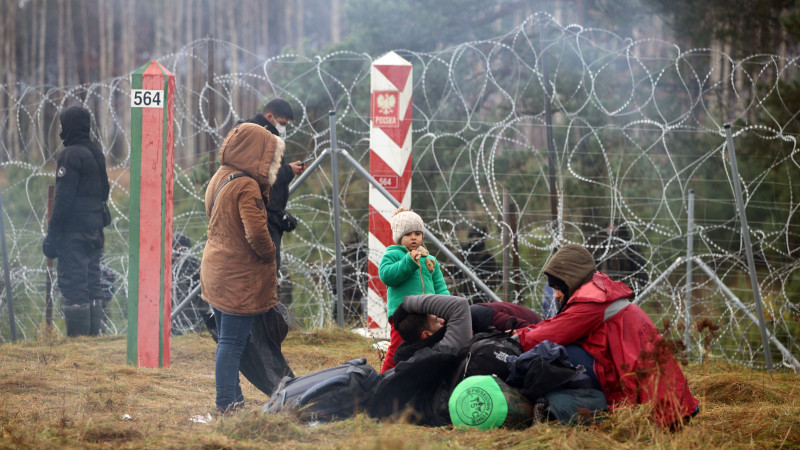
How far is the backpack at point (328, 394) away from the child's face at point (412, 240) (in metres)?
0.90

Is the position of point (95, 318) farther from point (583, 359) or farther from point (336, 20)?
point (336, 20)

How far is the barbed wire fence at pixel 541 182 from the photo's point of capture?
6.23m

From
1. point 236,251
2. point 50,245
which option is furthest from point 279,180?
point 50,245

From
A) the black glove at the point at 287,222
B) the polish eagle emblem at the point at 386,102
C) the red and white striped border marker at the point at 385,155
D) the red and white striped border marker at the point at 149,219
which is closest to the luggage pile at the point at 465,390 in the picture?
the black glove at the point at 287,222

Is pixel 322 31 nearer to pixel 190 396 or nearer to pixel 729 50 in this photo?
pixel 729 50

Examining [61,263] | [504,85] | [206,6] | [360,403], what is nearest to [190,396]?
[360,403]

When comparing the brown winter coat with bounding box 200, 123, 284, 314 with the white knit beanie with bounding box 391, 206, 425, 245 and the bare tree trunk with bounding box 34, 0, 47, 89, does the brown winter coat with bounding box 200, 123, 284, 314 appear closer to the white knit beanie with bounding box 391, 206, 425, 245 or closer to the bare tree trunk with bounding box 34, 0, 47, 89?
the white knit beanie with bounding box 391, 206, 425, 245

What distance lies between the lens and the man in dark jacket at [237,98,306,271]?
14.6ft

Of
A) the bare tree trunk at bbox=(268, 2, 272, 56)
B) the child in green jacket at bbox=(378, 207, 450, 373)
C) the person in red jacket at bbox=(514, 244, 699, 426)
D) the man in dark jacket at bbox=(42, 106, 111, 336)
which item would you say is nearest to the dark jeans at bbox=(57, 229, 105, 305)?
the man in dark jacket at bbox=(42, 106, 111, 336)

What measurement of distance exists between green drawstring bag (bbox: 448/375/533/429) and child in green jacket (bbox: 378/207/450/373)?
2.94 ft

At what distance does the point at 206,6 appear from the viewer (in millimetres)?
36906

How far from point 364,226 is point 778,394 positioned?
14.6 feet

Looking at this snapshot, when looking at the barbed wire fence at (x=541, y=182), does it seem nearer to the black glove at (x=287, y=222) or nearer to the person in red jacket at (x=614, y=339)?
the black glove at (x=287, y=222)

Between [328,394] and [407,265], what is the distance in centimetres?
91
